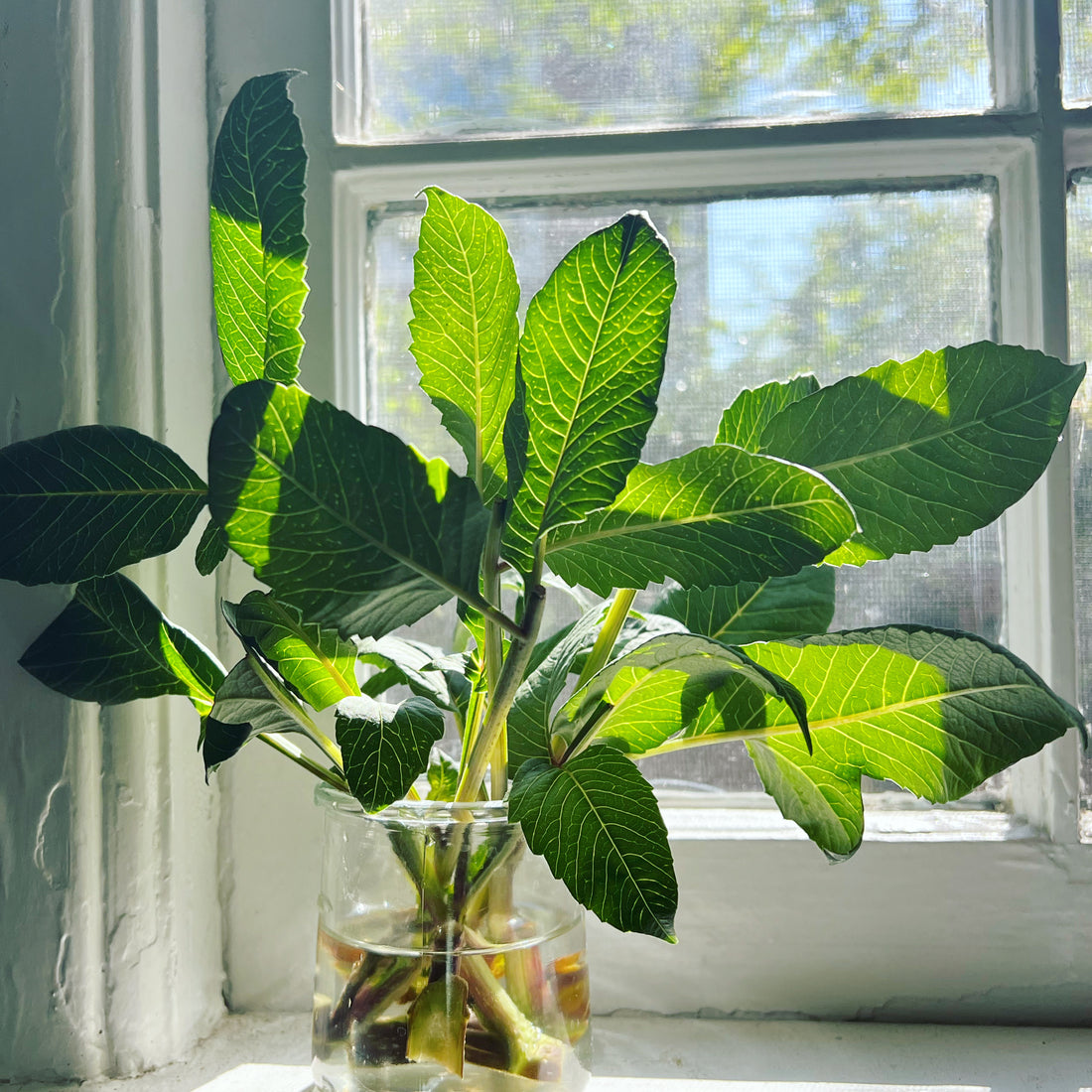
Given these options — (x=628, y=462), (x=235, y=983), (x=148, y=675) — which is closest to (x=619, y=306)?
(x=628, y=462)

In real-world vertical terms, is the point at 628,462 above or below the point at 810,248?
below

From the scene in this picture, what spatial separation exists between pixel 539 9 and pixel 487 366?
16.5 inches

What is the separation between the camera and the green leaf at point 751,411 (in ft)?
1.51

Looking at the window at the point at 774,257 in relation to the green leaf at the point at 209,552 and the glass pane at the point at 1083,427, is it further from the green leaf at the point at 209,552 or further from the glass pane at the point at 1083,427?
the green leaf at the point at 209,552

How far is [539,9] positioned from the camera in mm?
697

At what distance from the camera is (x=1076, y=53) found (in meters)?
0.67

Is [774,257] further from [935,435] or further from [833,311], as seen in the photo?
[935,435]

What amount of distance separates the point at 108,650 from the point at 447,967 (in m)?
0.24

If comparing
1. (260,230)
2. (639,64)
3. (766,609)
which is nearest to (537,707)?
(766,609)

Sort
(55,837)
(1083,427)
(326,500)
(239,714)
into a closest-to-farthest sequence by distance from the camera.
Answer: (326,500), (239,714), (55,837), (1083,427)

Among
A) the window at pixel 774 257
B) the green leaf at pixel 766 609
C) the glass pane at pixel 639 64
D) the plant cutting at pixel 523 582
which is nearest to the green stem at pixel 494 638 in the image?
the plant cutting at pixel 523 582

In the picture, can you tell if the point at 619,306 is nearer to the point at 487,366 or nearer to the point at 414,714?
the point at 487,366

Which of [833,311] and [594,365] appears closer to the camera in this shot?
[594,365]

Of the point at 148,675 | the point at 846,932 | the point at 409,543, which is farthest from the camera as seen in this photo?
the point at 846,932
